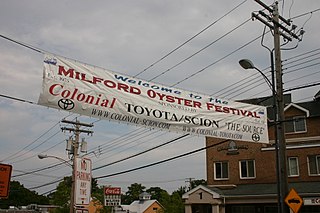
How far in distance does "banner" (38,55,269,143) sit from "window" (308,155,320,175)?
17288 millimetres

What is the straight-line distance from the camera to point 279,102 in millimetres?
13867

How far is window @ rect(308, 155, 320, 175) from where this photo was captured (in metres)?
29.8

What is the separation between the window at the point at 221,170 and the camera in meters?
33.4

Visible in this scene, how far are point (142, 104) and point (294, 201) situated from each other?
5331mm

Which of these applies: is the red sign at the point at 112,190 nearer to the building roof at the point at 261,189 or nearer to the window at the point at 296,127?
the building roof at the point at 261,189

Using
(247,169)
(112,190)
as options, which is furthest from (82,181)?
(247,169)

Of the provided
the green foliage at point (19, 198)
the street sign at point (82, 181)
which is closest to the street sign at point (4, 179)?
the street sign at point (82, 181)

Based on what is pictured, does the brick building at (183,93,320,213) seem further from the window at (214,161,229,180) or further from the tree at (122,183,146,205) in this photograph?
the tree at (122,183,146,205)

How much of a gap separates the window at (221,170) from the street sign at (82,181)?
17853 millimetres

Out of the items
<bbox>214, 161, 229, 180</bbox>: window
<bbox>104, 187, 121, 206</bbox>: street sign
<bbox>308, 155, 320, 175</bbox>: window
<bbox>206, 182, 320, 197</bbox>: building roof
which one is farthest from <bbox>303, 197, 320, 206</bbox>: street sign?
<bbox>104, 187, 121, 206</bbox>: street sign

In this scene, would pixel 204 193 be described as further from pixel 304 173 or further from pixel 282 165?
pixel 282 165

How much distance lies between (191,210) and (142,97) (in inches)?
815

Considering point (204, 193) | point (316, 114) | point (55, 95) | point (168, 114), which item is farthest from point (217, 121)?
point (316, 114)

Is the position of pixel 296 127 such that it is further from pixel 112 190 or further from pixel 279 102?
pixel 279 102
